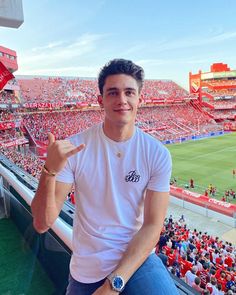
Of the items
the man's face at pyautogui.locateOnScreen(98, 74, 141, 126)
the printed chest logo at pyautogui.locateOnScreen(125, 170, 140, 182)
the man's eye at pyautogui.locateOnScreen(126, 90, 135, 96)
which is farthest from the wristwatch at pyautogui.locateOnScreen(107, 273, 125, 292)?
the man's eye at pyautogui.locateOnScreen(126, 90, 135, 96)

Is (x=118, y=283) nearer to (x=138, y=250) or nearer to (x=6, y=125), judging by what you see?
(x=138, y=250)

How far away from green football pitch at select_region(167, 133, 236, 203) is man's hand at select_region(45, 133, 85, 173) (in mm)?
13783

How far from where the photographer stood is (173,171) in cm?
2038

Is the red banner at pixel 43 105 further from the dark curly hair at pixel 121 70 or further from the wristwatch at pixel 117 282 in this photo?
the wristwatch at pixel 117 282

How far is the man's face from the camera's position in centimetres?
160

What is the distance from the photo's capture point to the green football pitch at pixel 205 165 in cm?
1681

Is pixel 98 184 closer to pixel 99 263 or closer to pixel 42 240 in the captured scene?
pixel 99 263

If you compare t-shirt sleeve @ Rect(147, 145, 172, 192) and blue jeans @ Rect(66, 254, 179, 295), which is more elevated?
t-shirt sleeve @ Rect(147, 145, 172, 192)

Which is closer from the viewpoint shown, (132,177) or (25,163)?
(132,177)

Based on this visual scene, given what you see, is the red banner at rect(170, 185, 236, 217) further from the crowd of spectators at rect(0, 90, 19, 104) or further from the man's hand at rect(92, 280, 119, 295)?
the crowd of spectators at rect(0, 90, 19, 104)

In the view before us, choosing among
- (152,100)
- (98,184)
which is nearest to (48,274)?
(98,184)

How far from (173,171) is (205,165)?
9.24 feet

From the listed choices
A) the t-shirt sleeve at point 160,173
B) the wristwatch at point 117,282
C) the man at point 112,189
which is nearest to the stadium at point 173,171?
the man at point 112,189

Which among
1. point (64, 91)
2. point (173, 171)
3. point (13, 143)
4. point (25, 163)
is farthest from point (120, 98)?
point (64, 91)
